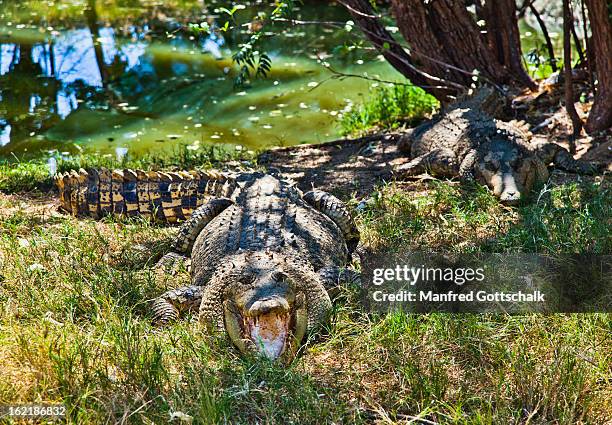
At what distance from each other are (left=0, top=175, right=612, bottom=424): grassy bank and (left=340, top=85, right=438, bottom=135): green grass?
467cm

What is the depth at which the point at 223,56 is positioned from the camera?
44.8ft

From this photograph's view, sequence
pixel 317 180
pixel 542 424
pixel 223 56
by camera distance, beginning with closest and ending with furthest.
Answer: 1. pixel 542 424
2. pixel 317 180
3. pixel 223 56

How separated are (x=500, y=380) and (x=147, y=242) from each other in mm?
3236

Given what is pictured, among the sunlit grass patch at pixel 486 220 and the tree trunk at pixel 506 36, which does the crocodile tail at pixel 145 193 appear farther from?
the tree trunk at pixel 506 36

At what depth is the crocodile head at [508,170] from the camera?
6672 mm

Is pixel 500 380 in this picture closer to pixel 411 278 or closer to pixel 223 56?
pixel 411 278

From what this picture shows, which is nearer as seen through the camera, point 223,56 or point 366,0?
point 366,0

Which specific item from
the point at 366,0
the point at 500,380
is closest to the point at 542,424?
the point at 500,380

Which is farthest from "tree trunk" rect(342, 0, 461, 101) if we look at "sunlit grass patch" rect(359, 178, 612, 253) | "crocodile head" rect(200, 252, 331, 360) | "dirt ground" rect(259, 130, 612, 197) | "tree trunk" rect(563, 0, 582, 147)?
"crocodile head" rect(200, 252, 331, 360)

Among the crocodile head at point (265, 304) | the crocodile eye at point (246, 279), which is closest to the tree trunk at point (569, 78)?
the crocodile head at point (265, 304)

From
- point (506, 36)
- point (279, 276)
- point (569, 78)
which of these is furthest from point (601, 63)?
point (279, 276)

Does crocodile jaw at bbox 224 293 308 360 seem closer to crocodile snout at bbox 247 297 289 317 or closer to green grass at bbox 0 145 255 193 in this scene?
crocodile snout at bbox 247 297 289 317

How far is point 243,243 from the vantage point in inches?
203

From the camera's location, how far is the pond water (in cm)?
992
